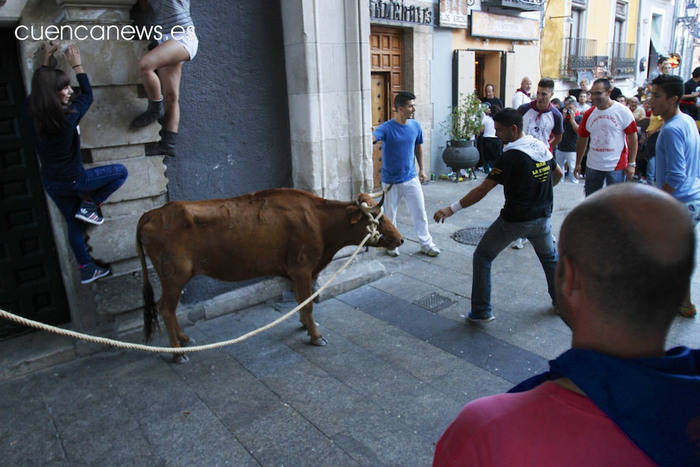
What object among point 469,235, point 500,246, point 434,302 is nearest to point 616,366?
point 500,246

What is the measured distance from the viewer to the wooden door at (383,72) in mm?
10984

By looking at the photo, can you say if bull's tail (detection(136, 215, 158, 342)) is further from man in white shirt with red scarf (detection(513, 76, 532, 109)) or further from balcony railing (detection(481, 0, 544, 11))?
balcony railing (detection(481, 0, 544, 11))

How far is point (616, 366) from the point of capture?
1079 millimetres

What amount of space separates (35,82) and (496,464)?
410 centimetres

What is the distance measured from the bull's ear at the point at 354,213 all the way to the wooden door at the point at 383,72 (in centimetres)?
649

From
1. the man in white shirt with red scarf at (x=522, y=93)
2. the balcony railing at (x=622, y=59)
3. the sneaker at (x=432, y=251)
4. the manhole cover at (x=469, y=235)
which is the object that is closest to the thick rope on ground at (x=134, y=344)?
the sneaker at (x=432, y=251)

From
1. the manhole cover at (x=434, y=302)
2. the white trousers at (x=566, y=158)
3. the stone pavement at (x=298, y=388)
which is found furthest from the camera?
the white trousers at (x=566, y=158)

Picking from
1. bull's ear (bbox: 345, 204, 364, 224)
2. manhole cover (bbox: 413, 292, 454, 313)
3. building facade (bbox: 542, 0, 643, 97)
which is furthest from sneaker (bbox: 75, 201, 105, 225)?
building facade (bbox: 542, 0, 643, 97)

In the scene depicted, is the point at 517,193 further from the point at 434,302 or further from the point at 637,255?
the point at 637,255

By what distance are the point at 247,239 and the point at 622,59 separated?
2412 cm

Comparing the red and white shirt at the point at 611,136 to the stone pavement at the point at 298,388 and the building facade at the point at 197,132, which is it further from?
the building facade at the point at 197,132

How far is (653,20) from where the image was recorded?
26750mm

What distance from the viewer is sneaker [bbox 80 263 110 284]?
438cm

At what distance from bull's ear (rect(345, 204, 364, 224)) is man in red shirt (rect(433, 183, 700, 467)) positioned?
3.49 meters
